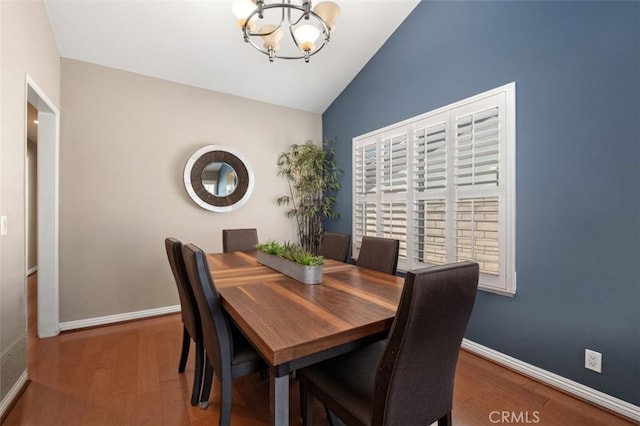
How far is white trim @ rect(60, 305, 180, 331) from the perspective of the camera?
9.40 feet

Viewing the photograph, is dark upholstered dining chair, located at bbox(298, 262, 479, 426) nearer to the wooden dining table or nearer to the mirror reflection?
the wooden dining table

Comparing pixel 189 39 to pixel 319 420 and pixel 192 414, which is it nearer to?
pixel 192 414

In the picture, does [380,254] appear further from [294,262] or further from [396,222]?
[396,222]

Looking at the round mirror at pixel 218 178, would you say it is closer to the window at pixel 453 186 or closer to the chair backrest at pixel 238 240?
the chair backrest at pixel 238 240

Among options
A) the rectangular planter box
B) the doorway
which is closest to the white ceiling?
the doorway

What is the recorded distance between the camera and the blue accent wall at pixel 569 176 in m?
1.69

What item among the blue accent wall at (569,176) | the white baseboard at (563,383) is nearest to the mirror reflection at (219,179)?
the blue accent wall at (569,176)

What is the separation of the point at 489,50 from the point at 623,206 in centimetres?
148

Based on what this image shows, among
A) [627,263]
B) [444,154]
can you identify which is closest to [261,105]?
[444,154]

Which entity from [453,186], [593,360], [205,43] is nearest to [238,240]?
[205,43]

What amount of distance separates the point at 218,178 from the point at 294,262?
2202mm

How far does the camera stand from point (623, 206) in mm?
1699

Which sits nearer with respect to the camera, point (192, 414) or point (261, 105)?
point (192, 414)

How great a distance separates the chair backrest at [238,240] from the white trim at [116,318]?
1029 mm
